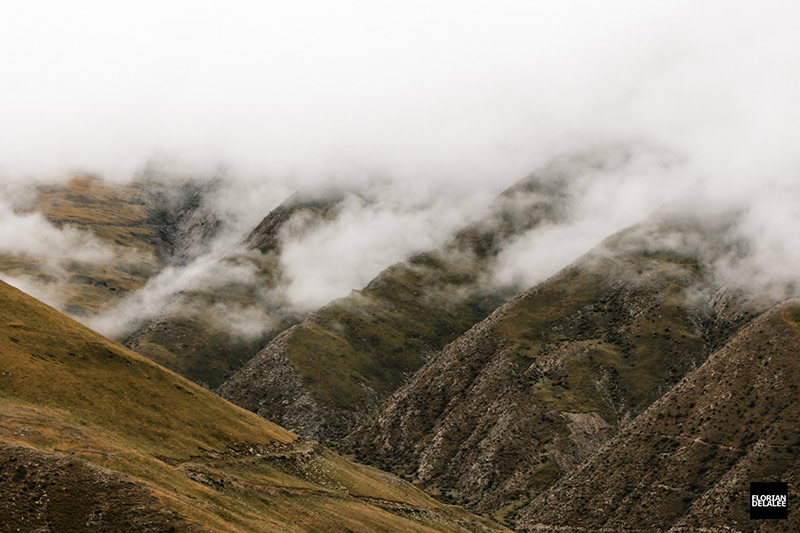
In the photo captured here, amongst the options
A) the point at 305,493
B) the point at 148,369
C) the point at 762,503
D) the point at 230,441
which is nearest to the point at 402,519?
the point at 305,493

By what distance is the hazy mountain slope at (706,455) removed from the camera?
15638 cm

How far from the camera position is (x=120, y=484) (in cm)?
7150

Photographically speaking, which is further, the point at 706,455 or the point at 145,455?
the point at 706,455

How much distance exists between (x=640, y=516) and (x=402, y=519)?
6711 cm

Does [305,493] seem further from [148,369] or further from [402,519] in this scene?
[148,369]

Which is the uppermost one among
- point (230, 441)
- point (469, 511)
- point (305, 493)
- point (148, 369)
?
point (148, 369)

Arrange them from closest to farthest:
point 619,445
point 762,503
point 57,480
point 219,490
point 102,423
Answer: point 57,480, point 219,490, point 102,423, point 762,503, point 619,445

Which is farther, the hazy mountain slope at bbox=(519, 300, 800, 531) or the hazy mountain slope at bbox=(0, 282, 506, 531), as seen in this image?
Result: the hazy mountain slope at bbox=(519, 300, 800, 531)

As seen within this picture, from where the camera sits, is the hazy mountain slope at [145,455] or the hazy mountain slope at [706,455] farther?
the hazy mountain slope at [706,455]

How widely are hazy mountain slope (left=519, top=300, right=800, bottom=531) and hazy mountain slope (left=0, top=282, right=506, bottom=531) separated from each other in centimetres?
3572

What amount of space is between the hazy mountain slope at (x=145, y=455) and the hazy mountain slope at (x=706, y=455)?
35721 mm

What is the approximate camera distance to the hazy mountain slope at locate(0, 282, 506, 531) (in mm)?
69375

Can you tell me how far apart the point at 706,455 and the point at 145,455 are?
444 feet

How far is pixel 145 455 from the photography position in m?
91.7
